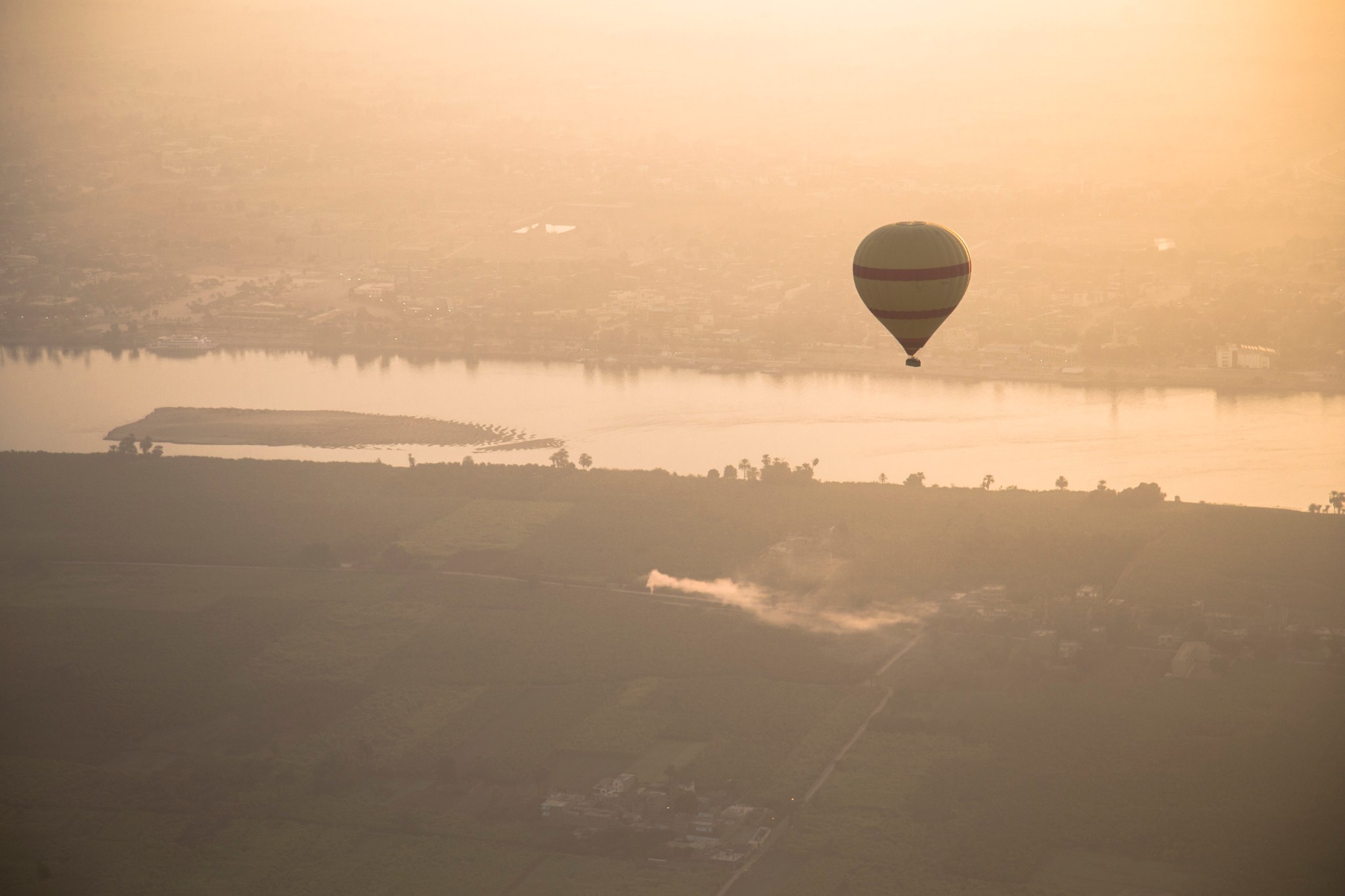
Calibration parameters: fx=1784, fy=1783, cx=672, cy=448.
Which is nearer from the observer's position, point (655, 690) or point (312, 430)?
point (655, 690)

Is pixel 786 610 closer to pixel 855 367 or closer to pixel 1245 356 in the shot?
pixel 855 367

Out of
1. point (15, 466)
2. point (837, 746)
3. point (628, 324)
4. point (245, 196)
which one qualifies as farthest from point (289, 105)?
point (837, 746)

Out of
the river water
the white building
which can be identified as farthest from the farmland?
the white building

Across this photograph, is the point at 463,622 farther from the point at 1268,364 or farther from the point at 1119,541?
the point at 1268,364

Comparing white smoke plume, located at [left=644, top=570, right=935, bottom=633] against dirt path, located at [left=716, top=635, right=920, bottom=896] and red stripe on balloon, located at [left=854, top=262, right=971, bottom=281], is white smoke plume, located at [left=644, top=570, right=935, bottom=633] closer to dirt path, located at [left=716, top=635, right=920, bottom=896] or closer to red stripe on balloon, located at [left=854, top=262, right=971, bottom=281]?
dirt path, located at [left=716, top=635, right=920, bottom=896]

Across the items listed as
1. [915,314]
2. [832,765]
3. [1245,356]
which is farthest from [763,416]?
[915,314]
